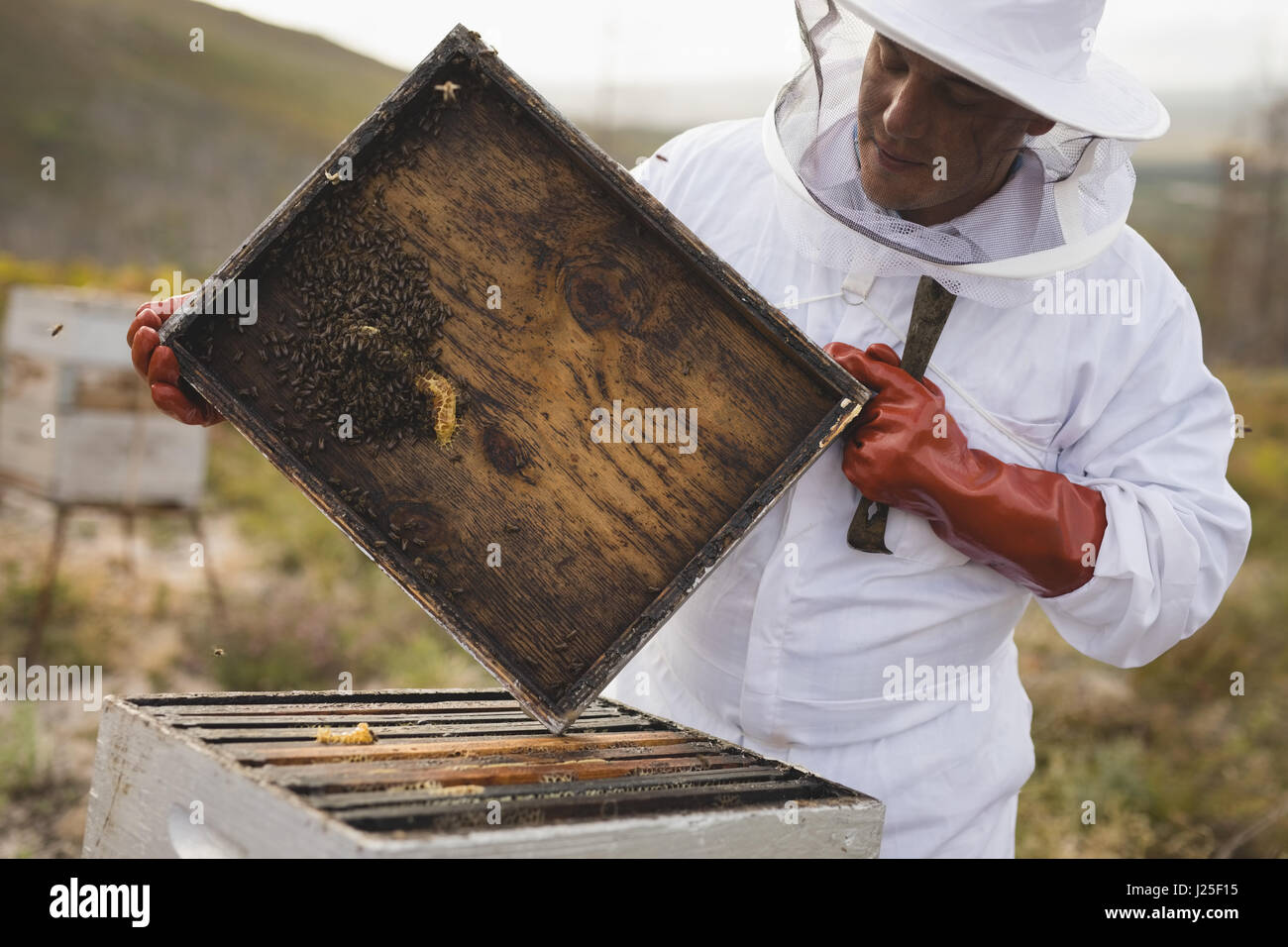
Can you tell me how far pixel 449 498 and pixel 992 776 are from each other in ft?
5.00

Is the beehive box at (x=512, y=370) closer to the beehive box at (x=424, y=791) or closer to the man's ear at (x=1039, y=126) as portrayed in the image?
the beehive box at (x=424, y=791)

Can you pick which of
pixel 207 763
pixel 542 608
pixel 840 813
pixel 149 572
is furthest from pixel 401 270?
pixel 149 572

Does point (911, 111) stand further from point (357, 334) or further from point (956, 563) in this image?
point (357, 334)

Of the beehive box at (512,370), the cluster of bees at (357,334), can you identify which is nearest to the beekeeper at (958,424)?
the beehive box at (512,370)

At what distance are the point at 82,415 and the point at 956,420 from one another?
243 inches

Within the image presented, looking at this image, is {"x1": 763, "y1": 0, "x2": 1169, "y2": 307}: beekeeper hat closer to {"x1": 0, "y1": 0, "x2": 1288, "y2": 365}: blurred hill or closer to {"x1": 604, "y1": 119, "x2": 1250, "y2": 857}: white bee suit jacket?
{"x1": 604, "y1": 119, "x2": 1250, "y2": 857}: white bee suit jacket

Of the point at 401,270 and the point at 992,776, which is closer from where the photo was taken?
the point at 401,270

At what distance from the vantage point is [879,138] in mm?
2369

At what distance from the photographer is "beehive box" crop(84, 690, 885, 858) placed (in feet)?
5.12

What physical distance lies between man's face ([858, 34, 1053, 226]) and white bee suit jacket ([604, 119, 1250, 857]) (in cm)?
21

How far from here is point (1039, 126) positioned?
2.33 metres

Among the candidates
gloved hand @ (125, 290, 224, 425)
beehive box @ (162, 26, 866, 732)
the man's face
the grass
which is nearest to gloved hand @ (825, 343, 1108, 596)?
beehive box @ (162, 26, 866, 732)

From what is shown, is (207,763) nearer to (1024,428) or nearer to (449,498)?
(449,498)
